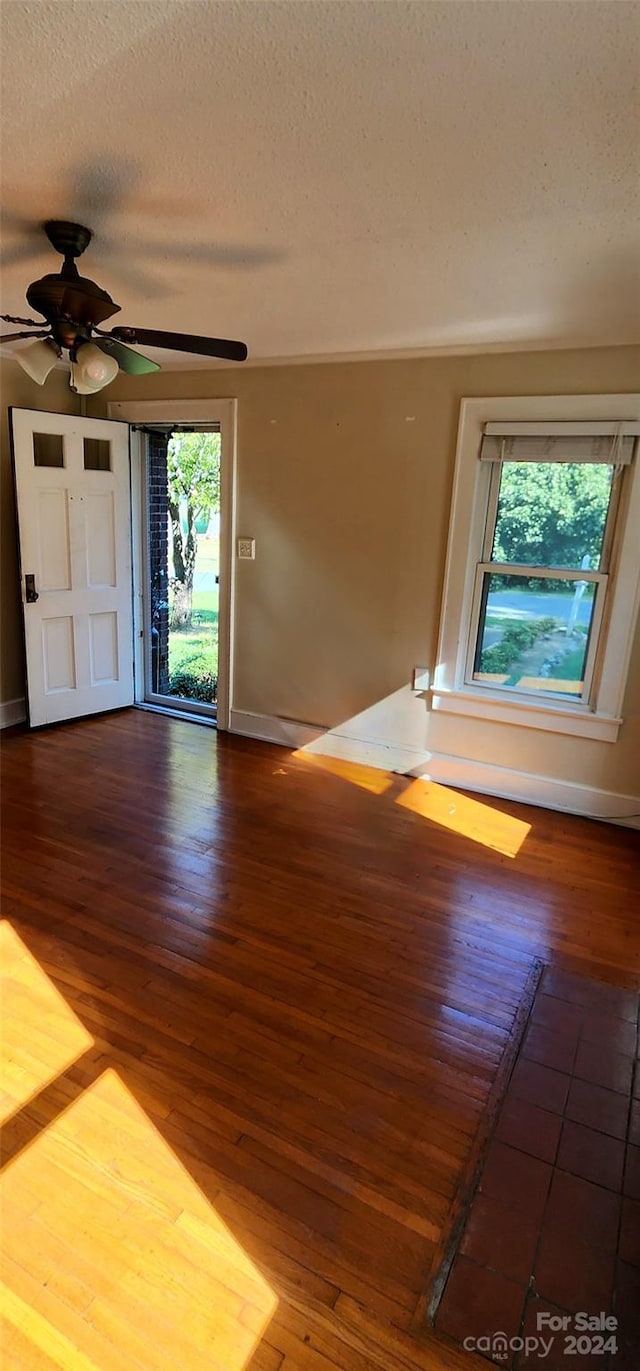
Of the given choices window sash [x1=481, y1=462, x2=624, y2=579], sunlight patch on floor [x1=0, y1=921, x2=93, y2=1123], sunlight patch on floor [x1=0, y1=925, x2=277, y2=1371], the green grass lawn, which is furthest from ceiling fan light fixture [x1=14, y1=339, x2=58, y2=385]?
the green grass lawn

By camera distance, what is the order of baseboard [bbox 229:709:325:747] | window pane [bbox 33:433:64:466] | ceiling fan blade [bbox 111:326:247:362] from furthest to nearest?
baseboard [bbox 229:709:325:747]
window pane [bbox 33:433:64:466]
ceiling fan blade [bbox 111:326:247:362]

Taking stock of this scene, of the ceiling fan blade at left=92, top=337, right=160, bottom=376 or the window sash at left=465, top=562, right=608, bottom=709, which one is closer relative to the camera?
the ceiling fan blade at left=92, top=337, right=160, bottom=376

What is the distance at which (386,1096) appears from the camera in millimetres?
1832

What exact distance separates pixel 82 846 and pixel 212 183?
8.58 ft

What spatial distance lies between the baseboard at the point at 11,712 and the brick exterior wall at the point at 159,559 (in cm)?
106

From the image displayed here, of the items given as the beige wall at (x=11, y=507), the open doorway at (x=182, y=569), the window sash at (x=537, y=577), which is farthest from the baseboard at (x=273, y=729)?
the beige wall at (x=11, y=507)

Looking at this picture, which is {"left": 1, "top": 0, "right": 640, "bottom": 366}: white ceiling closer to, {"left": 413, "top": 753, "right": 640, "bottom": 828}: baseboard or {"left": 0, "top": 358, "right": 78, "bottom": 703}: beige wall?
{"left": 0, "top": 358, "right": 78, "bottom": 703}: beige wall

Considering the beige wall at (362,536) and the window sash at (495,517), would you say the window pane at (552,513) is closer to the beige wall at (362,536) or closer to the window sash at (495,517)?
the window sash at (495,517)

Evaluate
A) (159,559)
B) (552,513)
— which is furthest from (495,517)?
(159,559)

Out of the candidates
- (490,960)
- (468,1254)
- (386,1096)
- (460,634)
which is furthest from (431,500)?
(468,1254)

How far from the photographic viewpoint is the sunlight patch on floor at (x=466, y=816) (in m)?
3.34

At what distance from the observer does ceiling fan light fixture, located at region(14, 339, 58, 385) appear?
2363mm

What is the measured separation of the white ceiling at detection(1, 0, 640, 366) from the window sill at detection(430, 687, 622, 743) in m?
1.93

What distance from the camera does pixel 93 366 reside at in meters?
2.36
